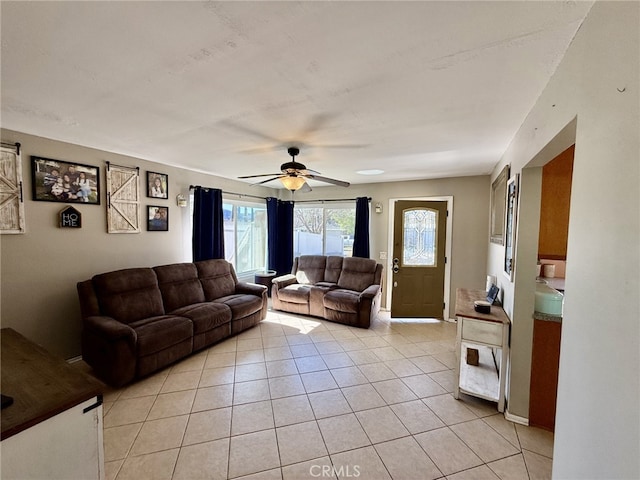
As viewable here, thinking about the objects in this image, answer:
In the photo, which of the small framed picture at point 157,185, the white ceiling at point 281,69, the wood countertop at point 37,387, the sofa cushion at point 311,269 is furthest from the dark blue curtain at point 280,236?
the wood countertop at point 37,387

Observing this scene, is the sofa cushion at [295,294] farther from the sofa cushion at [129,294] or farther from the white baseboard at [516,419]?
the white baseboard at [516,419]

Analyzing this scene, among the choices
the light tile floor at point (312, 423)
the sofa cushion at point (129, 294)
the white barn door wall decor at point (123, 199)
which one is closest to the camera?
the light tile floor at point (312, 423)

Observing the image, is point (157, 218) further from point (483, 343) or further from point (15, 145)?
point (483, 343)

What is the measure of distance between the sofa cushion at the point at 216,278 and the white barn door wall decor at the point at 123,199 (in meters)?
1.03

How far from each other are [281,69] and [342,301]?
→ 11.3ft

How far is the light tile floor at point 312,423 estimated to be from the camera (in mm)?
1770

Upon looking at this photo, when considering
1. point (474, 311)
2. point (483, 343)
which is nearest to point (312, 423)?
point (483, 343)

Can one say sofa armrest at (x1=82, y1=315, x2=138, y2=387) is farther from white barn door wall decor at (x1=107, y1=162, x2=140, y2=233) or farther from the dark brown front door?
the dark brown front door

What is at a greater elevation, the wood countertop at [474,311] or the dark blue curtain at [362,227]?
the dark blue curtain at [362,227]

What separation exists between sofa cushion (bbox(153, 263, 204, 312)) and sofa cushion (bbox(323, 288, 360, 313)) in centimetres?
190

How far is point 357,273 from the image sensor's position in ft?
16.2

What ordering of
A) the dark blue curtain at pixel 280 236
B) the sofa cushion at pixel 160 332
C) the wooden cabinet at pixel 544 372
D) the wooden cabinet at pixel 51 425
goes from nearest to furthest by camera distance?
the wooden cabinet at pixel 51 425, the wooden cabinet at pixel 544 372, the sofa cushion at pixel 160 332, the dark blue curtain at pixel 280 236

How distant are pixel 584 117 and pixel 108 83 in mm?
2489

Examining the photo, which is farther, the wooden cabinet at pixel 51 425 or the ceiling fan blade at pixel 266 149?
the ceiling fan blade at pixel 266 149
